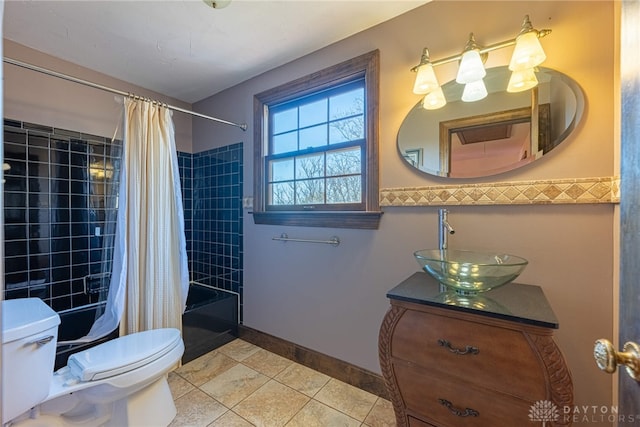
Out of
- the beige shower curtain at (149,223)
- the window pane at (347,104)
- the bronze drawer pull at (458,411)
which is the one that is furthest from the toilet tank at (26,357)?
the window pane at (347,104)

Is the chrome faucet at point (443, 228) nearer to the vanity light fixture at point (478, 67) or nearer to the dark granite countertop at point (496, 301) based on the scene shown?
the dark granite countertop at point (496, 301)

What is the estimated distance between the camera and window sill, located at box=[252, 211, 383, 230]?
5.78 feet

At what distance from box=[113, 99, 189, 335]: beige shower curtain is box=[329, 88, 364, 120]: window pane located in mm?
1147

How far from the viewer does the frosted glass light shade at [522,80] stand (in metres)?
1.30

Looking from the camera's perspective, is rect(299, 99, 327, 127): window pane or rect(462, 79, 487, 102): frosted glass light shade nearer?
rect(462, 79, 487, 102): frosted glass light shade

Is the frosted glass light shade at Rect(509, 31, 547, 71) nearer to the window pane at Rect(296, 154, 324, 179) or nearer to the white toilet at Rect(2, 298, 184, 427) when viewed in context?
the window pane at Rect(296, 154, 324, 179)

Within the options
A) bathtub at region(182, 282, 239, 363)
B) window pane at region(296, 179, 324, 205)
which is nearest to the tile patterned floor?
bathtub at region(182, 282, 239, 363)

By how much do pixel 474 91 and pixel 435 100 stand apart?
19cm

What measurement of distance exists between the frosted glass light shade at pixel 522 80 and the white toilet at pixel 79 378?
224 cm

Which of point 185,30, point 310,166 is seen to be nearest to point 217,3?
point 185,30

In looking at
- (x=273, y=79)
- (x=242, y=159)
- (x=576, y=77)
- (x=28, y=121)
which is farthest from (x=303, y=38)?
(x=28, y=121)

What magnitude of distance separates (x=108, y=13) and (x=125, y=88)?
3.12 feet

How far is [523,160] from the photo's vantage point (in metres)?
1.34

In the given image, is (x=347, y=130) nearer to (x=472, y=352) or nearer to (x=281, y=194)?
(x=281, y=194)
